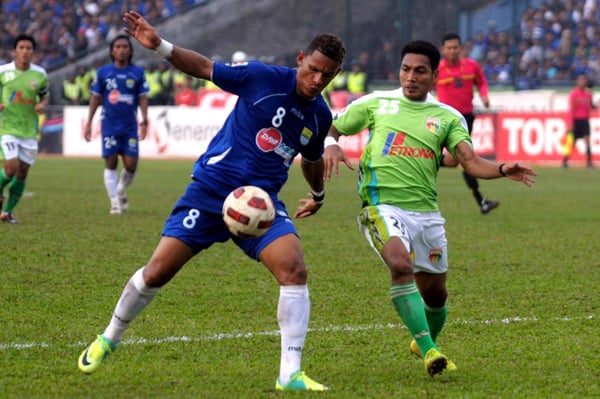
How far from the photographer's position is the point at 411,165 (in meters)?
6.34

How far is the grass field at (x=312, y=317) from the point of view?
18.5 ft

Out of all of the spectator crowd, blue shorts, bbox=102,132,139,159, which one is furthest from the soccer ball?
the spectator crowd

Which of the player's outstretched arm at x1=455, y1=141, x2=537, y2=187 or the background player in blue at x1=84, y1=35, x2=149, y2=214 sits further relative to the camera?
the background player in blue at x1=84, y1=35, x2=149, y2=214

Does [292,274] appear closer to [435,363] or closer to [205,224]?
[205,224]

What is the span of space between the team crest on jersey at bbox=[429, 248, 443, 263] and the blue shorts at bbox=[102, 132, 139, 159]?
32.0 feet

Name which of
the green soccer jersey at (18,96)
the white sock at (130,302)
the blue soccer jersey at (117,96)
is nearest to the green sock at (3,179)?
the green soccer jersey at (18,96)

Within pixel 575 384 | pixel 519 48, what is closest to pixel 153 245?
pixel 575 384

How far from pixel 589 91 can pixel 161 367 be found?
79.3 ft

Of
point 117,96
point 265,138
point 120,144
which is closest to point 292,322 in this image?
point 265,138

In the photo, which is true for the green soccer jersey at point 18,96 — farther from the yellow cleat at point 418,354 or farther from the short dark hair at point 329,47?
the short dark hair at point 329,47

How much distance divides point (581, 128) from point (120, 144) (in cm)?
1516

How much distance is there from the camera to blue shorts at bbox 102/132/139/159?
50.4 ft

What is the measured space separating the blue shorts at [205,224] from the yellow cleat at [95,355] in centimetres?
65

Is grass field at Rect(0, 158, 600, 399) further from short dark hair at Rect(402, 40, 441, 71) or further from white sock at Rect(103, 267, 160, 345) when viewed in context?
short dark hair at Rect(402, 40, 441, 71)
